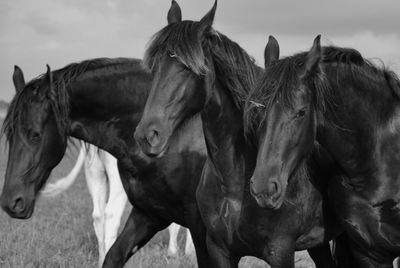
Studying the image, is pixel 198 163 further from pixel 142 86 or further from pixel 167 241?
pixel 167 241

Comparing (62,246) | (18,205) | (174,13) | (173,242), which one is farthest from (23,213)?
(173,242)

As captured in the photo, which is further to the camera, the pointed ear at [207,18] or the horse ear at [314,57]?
the pointed ear at [207,18]

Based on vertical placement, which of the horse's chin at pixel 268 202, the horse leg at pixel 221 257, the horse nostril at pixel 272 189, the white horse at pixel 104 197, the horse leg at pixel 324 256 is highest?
the horse nostril at pixel 272 189

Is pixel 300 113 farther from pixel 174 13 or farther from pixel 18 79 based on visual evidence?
pixel 18 79

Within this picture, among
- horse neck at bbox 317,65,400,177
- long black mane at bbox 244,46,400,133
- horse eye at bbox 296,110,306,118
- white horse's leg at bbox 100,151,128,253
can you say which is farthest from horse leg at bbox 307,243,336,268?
white horse's leg at bbox 100,151,128,253

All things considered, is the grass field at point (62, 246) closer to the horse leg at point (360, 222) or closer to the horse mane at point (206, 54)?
the horse mane at point (206, 54)

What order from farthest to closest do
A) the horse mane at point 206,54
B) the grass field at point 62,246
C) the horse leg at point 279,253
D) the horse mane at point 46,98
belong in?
the grass field at point 62,246 < the horse mane at point 46,98 < the horse leg at point 279,253 < the horse mane at point 206,54

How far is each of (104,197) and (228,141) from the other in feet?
13.2

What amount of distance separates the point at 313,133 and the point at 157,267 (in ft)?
10.6

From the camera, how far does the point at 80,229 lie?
32.3 ft

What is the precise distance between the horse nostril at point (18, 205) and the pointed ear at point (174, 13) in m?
1.79

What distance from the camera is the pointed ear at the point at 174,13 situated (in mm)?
4941

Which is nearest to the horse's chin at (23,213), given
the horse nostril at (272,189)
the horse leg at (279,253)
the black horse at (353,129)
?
the horse leg at (279,253)

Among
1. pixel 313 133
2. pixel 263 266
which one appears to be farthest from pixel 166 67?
pixel 263 266
